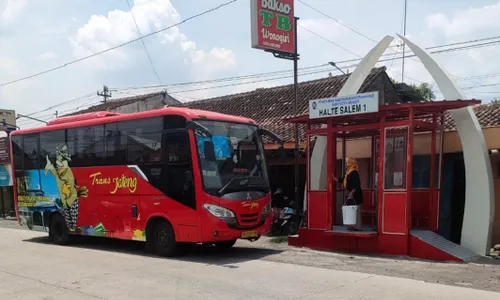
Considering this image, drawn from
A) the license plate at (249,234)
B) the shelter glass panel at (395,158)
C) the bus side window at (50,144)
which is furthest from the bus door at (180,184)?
the bus side window at (50,144)

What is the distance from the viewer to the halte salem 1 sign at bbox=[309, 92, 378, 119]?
1019 cm

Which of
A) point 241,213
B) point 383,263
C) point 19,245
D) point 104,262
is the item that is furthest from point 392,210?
point 19,245

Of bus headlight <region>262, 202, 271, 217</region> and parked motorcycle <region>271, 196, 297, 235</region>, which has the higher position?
A: bus headlight <region>262, 202, 271, 217</region>

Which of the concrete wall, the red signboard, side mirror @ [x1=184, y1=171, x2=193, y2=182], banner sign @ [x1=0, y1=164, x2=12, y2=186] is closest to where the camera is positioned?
side mirror @ [x1=184, y1=171, x2=193, y2=182]

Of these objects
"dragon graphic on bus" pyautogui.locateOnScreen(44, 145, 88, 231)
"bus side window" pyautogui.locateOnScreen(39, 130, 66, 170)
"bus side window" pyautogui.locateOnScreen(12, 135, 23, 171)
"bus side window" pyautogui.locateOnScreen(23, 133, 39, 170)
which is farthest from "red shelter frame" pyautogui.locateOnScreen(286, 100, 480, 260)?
"bus side window" pyautogui.locateOnScreen(12, 135, 23, 171)

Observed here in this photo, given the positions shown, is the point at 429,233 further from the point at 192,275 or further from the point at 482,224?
the point at 192,275

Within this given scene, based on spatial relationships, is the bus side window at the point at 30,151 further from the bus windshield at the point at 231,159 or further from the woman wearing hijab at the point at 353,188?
the woman wearing hijab at the point at 353,188

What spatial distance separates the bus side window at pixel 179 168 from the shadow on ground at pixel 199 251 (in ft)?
4.49

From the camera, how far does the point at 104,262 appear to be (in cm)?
1059

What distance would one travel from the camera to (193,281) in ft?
27.1

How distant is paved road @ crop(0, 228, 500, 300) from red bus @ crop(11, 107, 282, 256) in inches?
29.7

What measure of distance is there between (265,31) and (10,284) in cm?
998

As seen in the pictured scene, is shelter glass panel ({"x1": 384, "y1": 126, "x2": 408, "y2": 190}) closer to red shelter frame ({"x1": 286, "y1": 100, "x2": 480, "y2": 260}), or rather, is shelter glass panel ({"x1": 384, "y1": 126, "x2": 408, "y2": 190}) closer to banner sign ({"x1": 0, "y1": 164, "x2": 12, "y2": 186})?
red shelter frame ({"x1": 286, "y1": 100, "x2": 480, "y2": 260})

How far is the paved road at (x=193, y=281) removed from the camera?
23.4 feet
